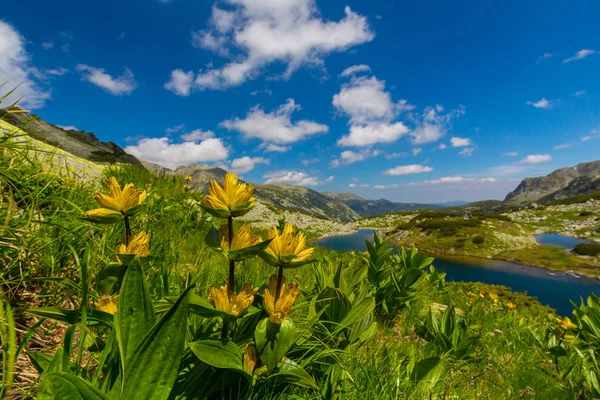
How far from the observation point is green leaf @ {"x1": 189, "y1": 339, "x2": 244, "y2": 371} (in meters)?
1.12

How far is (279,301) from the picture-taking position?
1.28 metres

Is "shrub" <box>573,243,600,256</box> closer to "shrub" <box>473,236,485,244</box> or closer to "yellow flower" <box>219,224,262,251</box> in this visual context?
"shrub" <box>473,236,485,244</box>

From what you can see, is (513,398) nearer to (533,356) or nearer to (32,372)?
(533,356)

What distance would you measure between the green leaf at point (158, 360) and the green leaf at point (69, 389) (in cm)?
15

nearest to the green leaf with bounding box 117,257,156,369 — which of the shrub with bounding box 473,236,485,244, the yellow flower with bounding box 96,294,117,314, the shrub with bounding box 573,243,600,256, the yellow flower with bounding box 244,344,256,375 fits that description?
the yellow flower with bounding box 96,294,117,314

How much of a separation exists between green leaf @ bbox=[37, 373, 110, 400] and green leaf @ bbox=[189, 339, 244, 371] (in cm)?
32

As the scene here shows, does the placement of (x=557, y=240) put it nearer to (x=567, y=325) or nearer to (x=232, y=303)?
(x=567, y=325)

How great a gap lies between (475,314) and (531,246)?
68.7 metres

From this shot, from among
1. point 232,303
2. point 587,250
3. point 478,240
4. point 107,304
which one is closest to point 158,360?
point 232,303

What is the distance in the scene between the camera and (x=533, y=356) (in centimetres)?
384

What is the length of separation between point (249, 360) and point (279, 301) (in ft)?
0.97

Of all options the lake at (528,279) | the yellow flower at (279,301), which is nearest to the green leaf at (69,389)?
the yellow flower at (279,301)

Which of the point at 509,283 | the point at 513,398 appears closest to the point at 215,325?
the point at 513,398

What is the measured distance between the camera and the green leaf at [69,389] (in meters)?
0.92
